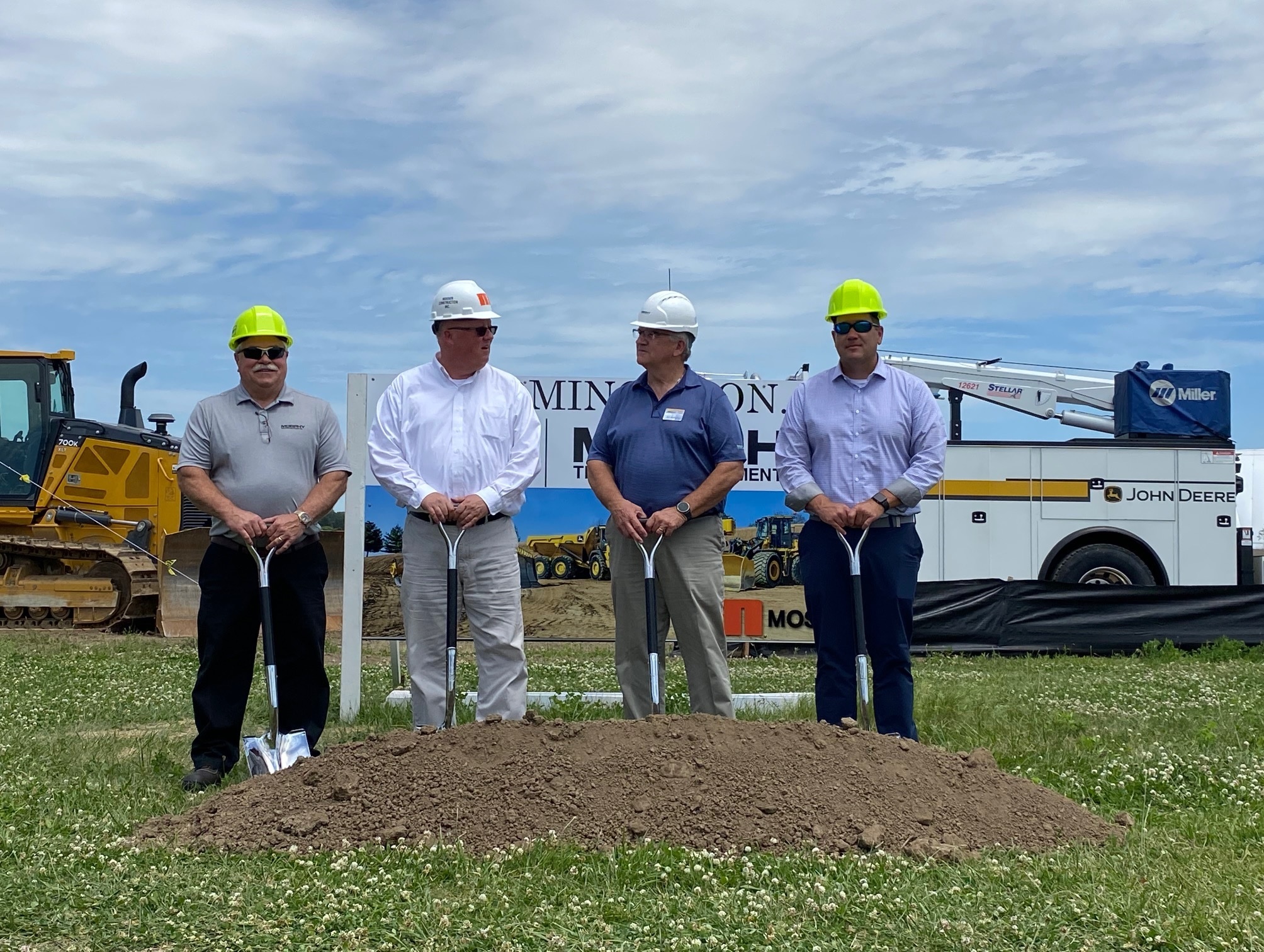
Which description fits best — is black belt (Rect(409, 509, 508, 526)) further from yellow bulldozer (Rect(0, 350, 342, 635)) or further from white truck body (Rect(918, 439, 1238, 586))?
white truck body (Rect(918, 439, 1238, 586))

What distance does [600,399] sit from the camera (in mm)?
11242

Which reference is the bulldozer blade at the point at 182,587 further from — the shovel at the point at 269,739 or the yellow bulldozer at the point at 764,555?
the shovel at the point at 269,739

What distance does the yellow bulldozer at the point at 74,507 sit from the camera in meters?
17.1

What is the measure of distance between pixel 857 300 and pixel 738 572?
21.9ft

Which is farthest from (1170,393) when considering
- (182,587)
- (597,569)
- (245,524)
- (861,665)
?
(245,524)

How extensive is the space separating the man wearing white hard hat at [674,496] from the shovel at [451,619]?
Answer: 0.77 metres

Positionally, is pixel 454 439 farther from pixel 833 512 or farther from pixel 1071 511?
pixel 1071 511

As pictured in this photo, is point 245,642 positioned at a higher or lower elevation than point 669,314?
lower

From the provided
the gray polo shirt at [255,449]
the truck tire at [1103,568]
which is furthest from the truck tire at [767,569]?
the gray polo shirt at [255,449]

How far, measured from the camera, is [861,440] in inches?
249

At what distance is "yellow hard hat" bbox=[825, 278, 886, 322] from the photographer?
6285 millimetres

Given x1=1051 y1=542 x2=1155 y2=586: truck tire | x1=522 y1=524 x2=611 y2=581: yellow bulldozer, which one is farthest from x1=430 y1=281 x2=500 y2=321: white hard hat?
x1=1051 y1=542 x2=1155 y2=586: truck tire

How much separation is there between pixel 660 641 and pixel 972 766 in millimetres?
1687

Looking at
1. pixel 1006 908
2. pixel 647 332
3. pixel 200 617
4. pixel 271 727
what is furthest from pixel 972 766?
pixel 200 617
